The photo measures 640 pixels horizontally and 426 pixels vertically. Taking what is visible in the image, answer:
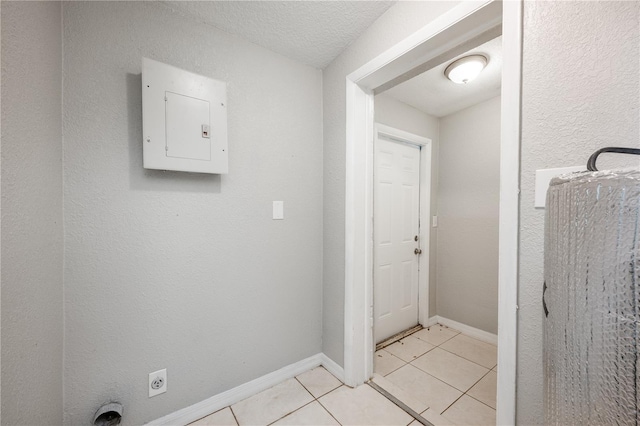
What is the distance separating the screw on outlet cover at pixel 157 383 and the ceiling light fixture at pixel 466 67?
2.78 m

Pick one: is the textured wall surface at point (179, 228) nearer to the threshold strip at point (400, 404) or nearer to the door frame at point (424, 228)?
the threshold strip at point (400, 404)

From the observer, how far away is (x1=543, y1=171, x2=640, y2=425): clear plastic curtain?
441mm

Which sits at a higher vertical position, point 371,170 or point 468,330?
point 371,170

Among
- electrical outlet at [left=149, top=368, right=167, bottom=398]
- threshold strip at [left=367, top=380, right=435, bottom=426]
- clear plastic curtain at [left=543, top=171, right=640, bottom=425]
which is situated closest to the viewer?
clear plastic curtain at [left=543, top=171, right=640, bottom=425]

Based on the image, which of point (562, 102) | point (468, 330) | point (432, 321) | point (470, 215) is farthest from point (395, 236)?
point (562, 102)

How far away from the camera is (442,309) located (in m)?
2.75

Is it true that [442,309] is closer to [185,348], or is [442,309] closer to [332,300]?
[332,300]

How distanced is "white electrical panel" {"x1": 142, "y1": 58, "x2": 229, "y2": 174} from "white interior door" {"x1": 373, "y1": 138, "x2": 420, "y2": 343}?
1434 mm

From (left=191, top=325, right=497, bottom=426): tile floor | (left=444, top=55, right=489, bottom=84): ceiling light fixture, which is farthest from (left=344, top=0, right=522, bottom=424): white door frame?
(left=444, top=55, right=489, bottom=84): ceiling light fixture

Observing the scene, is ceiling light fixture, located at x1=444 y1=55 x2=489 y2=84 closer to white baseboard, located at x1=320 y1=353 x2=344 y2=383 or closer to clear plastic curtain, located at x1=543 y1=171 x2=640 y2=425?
clear plastic curtain, located at x1=543 y1=171 x2=640 y2=425

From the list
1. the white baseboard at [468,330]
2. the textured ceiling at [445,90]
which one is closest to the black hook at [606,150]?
the textured ceiling at [445,90]

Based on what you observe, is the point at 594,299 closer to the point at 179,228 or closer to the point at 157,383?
the point at 179,228

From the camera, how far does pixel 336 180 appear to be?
5.78 ft

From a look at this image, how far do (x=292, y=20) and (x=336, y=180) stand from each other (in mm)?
1007
